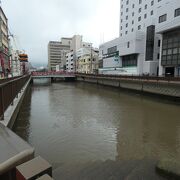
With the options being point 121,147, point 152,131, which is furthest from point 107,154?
point 152,131

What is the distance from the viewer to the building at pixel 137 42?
31625 mm

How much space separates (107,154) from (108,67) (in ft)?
135

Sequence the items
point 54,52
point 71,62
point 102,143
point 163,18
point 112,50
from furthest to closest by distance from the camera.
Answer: point 54,52 < point 71,62 < point 112,50 < point 163,18 < point 102,143

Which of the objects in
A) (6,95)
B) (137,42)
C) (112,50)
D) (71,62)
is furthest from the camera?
(71,62)

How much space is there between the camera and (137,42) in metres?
33.2

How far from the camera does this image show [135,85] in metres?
21.7

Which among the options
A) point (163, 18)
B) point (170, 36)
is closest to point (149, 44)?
point (163, 18)

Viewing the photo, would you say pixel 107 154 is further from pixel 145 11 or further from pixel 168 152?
pixel 145 11

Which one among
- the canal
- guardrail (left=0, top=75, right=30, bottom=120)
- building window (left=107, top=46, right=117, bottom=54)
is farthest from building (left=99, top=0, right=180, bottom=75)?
guardrail (left=0, top=75, right=30, bottom=120)

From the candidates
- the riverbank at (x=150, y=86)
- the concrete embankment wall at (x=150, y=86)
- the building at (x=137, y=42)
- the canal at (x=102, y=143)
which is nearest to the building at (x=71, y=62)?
the building at (x=137, y=42)

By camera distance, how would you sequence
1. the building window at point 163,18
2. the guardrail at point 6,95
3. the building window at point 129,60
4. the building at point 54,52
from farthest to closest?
the building at point 54,52 < the building window at point 129,60 < the building window at point 163,18 < the guardrail at point 6,95

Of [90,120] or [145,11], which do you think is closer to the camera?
[90,120]

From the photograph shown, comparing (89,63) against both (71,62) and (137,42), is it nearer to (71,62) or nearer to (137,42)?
(71,62)

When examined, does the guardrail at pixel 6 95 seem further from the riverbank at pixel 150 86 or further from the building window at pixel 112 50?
the building window at pixel 112 50
